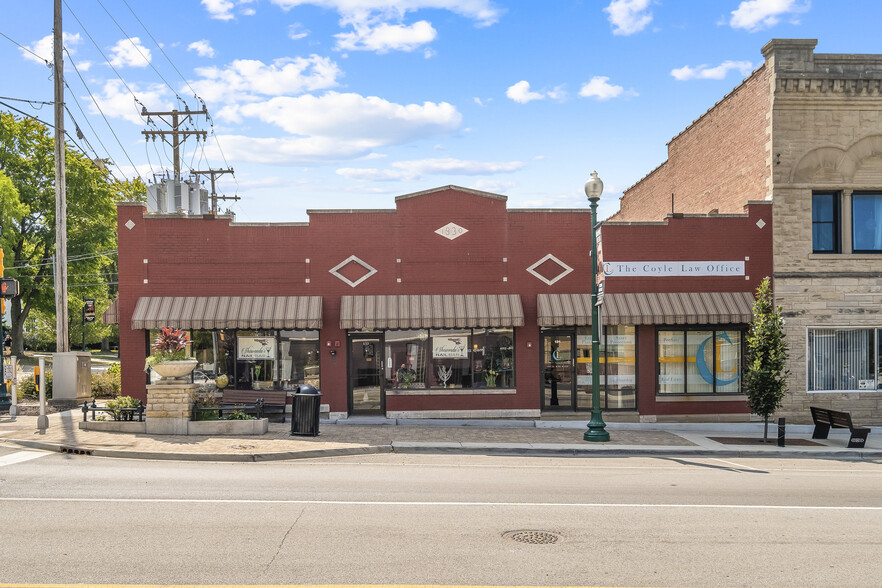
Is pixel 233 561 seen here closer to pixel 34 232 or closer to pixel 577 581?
pixel 577 581

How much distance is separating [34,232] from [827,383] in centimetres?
4163

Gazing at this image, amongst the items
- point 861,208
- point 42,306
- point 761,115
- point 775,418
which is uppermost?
point 761,115

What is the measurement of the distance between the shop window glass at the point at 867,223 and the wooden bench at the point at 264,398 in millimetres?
16366

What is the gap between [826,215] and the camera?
20.6 meters

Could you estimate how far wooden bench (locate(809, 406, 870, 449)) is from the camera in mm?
17031

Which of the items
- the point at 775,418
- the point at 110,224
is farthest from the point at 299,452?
the point at 110,224

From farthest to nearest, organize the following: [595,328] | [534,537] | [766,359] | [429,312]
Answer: [429,312] → [766,359] → [595,328] → [534,537]

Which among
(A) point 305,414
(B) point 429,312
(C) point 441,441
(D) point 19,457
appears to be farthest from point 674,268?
(D) point 19,457

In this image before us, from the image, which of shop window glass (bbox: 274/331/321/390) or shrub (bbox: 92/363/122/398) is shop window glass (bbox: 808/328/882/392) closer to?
shop window glass (bbox: 274/331/321/390)

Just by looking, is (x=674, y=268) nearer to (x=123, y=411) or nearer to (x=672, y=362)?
(x=672, y=362)

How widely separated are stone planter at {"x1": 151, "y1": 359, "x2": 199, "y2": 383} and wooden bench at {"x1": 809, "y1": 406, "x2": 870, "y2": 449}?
49.5ft

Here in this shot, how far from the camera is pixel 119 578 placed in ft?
21.9

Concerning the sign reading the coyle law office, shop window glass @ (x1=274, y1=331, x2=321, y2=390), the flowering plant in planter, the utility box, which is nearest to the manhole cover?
the flowering plant in planter

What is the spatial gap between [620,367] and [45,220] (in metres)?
36.3
